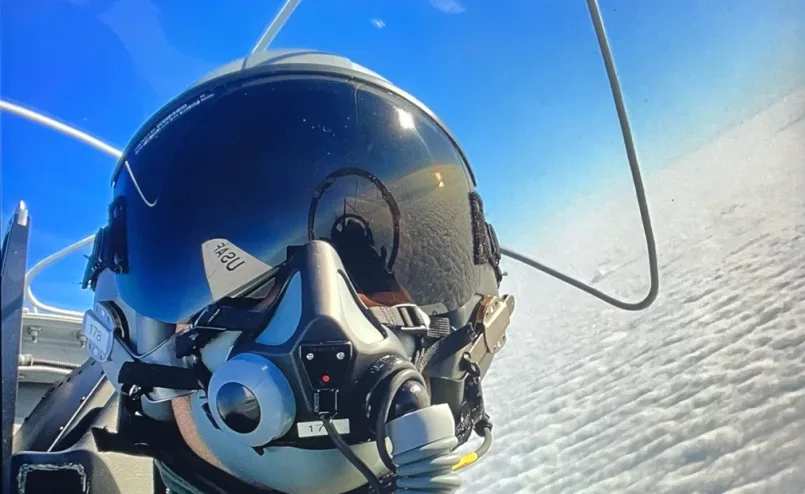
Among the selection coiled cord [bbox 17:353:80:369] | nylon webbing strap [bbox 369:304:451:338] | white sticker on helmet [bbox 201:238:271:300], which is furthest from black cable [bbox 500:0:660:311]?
coiled cord [bbox 17:353:80:369]

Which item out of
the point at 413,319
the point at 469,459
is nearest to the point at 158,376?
the point at 413,319

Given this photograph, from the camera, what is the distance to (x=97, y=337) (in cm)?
132

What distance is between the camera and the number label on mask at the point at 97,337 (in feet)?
4.21

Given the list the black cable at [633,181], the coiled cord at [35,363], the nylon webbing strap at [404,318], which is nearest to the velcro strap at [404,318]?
the nylon webbing strap at [404,318]

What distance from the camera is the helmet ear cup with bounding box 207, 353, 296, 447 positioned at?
0.92 m

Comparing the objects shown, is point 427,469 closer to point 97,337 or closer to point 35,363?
point 97,337

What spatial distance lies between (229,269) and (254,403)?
30 cm

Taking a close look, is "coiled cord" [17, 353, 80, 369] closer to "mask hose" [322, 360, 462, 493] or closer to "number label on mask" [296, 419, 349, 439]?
"number label on mask" [296, 419, 349, 439]

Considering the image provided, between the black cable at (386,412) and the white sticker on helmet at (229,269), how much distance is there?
1.10ft

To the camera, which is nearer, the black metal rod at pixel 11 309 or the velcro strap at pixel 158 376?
the black metal rod at pixel 11 309

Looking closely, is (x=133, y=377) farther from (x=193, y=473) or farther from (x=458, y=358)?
(x=458, y=358)

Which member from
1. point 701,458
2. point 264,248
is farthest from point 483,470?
point 264,248

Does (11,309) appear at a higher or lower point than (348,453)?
higher

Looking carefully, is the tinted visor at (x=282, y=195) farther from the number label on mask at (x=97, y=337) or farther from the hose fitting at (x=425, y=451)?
the hose fitting at (x=425, y=451)
